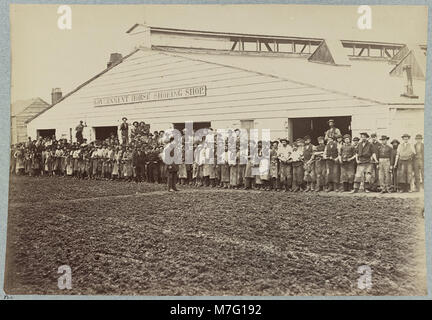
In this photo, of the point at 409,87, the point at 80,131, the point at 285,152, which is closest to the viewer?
the point at 409,87

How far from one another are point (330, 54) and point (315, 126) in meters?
0.70

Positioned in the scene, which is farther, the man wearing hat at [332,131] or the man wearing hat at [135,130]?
the man wearing hat at [135,130]

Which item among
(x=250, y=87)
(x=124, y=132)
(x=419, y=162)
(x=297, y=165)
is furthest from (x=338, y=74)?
(x=124, y=132)

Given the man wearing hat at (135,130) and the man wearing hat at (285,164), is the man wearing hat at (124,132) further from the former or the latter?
the man wearing hat at (285,164)

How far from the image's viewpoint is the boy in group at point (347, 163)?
200 inches

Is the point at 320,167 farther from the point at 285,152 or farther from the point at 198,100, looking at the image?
the point at 198,100

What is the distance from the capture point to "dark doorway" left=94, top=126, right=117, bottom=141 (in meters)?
5.55

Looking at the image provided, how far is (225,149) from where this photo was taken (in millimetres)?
5312

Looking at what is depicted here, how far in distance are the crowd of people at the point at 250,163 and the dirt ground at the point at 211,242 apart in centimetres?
12

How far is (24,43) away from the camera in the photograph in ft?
17.4

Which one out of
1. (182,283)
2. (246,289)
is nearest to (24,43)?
(182,283)

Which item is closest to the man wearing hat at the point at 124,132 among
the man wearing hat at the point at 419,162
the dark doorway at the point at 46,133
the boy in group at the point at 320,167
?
the dark doorway at the point at 46,133

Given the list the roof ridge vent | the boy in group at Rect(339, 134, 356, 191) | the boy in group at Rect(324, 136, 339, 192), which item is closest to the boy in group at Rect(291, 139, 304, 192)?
the boy in group at Rect(324, 136, 339, 192)

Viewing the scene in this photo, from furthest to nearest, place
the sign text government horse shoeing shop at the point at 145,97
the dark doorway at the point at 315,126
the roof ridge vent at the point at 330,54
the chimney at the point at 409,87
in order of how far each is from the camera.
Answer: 1. the sign text government horse shoeing shop at the point at 145,97
2. the roof ridge vent at the point at 330,54
3. the dark doorway at the point at 315,126
4. the chimney at the point at 409,87
